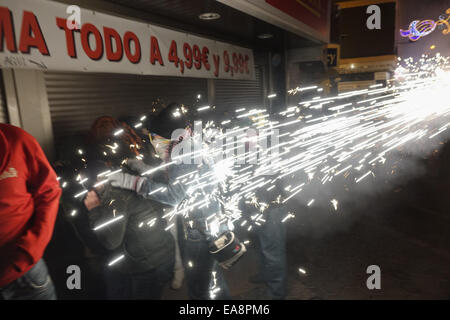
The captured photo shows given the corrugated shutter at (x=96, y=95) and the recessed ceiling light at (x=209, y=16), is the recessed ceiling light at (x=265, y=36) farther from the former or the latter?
the corrugated shutter at (x=96, y=95)

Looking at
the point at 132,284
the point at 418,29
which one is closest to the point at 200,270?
the point at 132,284

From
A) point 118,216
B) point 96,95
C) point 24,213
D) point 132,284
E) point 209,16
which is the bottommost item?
point 132,284

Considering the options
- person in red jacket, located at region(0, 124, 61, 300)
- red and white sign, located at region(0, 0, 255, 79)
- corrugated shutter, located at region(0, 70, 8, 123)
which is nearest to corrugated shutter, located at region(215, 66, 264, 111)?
red and white sign, located at region(0, 0, 255, 79)

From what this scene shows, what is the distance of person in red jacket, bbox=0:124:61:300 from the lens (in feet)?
7.50

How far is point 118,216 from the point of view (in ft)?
8.72

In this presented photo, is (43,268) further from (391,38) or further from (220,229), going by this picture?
(391,38)

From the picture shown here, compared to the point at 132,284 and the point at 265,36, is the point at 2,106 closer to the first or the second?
the point at 132,284

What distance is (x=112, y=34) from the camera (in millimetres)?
3678

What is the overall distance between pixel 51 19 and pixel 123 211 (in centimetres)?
212

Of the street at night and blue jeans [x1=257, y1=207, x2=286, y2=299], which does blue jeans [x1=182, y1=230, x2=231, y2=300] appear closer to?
the street at night

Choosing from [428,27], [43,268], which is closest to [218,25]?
[43,268]

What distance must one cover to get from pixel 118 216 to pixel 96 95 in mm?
2273

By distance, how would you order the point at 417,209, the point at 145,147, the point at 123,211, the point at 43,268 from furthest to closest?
1. the point at 417,209
2. the point at 145,147
3. the point at 123,211
4. the point at 43,268

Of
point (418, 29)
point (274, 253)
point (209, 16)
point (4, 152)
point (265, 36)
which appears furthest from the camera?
point (418, 29)
